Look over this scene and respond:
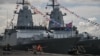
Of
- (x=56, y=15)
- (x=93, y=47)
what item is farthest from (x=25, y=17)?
(x=93, y=47)

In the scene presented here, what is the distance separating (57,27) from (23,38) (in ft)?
27.2

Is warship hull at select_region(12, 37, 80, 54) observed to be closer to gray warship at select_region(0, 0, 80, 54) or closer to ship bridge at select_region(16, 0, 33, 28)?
gray warship at select_region(0, 0, 80, 54)

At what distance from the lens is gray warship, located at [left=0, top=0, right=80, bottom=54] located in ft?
141

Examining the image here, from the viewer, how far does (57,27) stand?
59.7 metres

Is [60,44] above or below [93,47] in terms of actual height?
above

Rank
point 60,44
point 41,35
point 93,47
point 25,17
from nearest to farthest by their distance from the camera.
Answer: point 60,44
point 93,47
point 41,35
point 25,17

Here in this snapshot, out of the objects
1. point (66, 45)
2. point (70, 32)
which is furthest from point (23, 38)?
point (66, 45)

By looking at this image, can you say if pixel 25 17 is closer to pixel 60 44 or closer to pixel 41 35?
pixel 41 35

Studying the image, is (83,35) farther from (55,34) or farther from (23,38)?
(23,38)

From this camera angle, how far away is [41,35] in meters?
52.4

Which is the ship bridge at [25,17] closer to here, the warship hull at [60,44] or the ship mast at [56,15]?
the ship mast at [56,15]

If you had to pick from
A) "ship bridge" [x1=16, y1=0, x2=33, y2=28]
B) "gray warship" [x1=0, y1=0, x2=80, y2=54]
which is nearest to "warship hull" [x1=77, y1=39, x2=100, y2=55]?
"gray warship" [x1=0, y1=0, x2=80, y2=54]

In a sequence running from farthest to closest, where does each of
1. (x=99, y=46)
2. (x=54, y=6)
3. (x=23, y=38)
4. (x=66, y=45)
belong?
(x=54, y=6) → (x=23, y=38) → (x=99, y=46) → (x=66, y=45)

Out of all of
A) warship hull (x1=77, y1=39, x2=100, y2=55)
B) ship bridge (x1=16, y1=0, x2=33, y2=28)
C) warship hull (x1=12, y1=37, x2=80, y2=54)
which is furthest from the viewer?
ship bridge (x1=16, y1=0, x2=33, y2=28)
